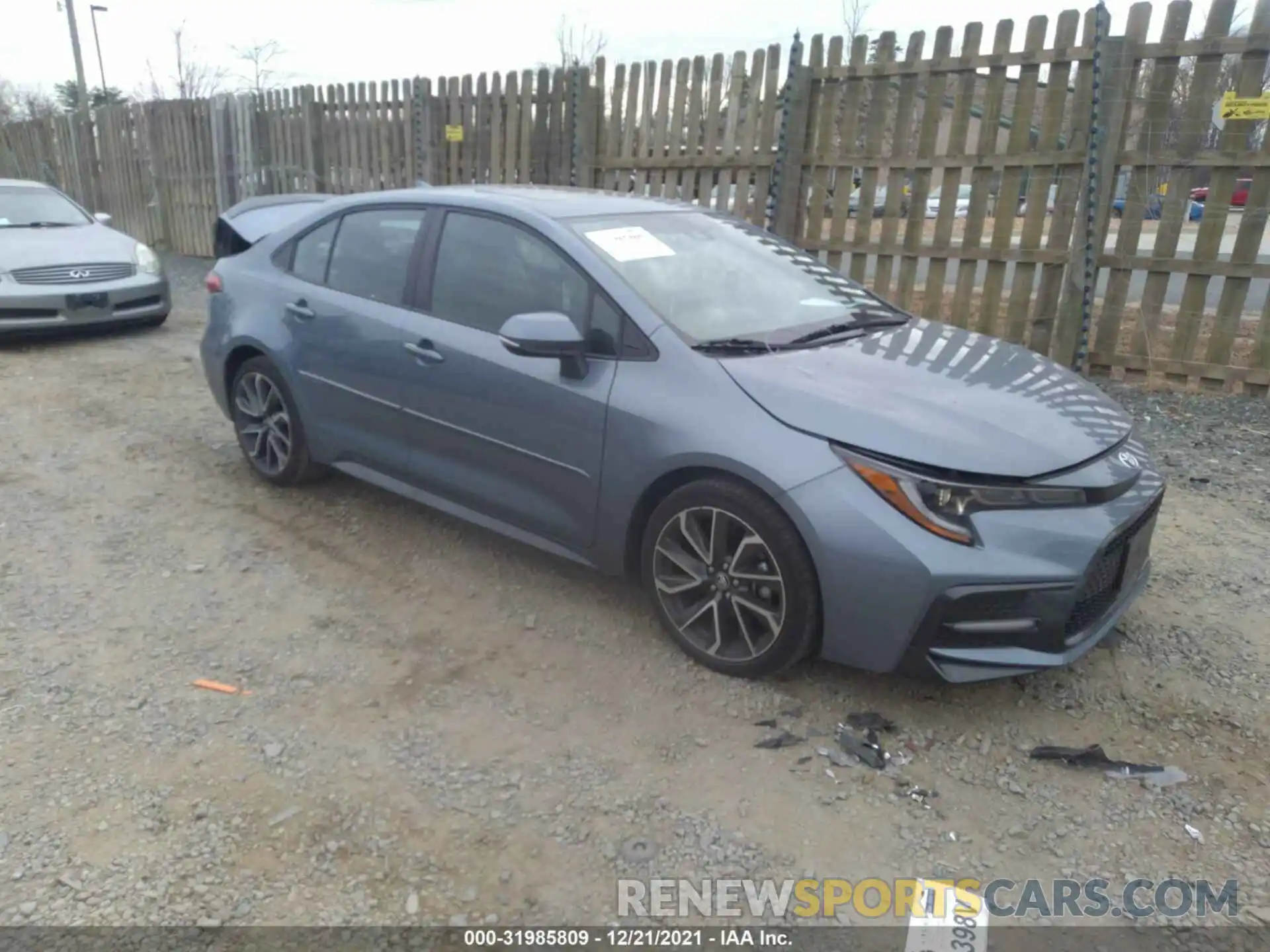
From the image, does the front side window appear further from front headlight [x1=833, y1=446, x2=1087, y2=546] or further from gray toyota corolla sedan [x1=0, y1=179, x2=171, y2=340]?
gray toyota corolla sedan [x1=0, y1=179, x2=171, y2=340]

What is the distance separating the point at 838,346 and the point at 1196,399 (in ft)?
12.9

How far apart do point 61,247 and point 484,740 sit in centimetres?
787

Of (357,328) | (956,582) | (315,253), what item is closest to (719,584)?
(956,582)

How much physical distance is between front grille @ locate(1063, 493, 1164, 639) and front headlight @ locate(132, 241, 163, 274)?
8.74 meters

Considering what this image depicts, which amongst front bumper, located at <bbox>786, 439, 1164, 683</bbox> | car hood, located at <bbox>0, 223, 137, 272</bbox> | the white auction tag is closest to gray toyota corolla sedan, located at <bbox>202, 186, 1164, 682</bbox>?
front bumper, located at <bbox>786, 439, 1164, 683</bbox>

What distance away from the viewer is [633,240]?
3.70 meters

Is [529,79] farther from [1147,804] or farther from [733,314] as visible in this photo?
[1147,804]

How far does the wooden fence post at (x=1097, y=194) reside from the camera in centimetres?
596

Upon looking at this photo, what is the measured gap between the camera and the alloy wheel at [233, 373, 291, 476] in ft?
15.6

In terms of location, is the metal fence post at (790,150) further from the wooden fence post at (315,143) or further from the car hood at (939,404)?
the wooden fence post at (315,143)

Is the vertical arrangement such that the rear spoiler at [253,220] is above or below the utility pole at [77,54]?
below

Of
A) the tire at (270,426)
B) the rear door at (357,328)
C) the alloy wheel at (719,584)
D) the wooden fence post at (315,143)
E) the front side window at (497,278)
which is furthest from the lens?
the wooden fence post at (315,143)

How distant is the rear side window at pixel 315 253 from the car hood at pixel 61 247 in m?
4.94

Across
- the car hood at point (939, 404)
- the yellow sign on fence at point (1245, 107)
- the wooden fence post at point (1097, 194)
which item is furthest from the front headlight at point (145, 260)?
the yellow sign on fence at point (1245, 107)
